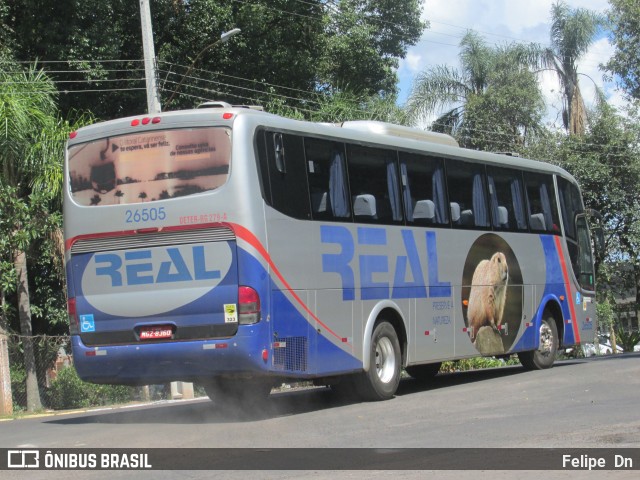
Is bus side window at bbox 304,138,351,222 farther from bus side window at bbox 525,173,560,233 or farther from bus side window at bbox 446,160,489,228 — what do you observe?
bus side window at bbox 525,173,560,233

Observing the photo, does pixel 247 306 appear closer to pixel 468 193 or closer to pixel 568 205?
pixel 468 193

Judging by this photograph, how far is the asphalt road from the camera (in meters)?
8.97

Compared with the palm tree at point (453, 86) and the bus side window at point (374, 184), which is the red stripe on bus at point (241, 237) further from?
the palm tree at point (453, 86)

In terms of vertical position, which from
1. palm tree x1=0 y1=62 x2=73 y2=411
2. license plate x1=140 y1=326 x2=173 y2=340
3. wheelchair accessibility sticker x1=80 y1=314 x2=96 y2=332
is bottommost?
license plate x1=140 y1=326 x2=173 y2=340

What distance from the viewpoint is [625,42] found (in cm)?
2933

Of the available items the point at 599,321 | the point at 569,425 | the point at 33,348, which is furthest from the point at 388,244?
the point at 599,321

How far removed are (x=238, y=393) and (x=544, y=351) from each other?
6909mm

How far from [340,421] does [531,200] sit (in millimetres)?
7844

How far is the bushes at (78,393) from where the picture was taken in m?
20.9

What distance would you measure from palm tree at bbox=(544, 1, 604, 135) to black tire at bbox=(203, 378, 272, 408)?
3123 cm

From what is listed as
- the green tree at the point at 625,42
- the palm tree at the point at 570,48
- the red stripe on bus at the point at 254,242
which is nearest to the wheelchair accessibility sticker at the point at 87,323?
the red stripe on bus at the point at 254,242

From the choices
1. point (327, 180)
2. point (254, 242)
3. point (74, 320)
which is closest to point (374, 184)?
point (327, 180)

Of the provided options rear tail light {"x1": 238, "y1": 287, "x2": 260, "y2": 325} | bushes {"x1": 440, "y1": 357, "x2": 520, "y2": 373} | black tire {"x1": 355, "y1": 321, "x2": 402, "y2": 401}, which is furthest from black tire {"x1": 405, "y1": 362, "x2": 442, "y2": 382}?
rear tail light {"x1": 238, "y1": 287, "x2": 260, "y2": 325}

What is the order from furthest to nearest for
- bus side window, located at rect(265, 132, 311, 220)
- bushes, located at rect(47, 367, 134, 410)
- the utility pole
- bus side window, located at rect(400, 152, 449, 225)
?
1. bushes, located at rect(47, 367, 134, 410)
2. the utility pole
3. bus side window, located at rect(400, 152, 449, 225)
4. bus side window, located at rect(265, 132, 311, 220)
